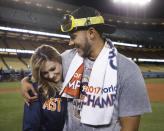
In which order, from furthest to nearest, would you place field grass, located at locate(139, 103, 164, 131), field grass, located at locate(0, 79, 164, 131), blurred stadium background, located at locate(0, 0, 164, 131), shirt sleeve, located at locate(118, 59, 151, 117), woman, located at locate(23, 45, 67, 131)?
blurred stadium background, located at locate(0, 0, 164, 131)
field grass, located at locate(0, 79, 164, 131)
field grass, located at locate(139, 103, 164, 131)
woman, located at locate(23, 45, 67, 131)
shirt sleeve, located at locate(118, 59, 151, 117)

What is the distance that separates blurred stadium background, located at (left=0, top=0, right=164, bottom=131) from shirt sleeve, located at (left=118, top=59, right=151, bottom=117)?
25927 millimetres

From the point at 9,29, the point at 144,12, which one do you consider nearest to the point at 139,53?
the point at 144,12

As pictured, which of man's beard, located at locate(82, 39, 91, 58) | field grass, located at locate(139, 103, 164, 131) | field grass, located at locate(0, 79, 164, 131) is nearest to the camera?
man's beard, located at locate(82, 39, 91, 58)

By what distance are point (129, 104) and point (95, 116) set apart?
0.33m

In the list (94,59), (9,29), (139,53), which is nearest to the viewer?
(94,59)

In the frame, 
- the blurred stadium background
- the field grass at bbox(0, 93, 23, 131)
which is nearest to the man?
the field grass at bbox(0, 93, 23, 131)

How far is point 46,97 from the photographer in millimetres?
3279

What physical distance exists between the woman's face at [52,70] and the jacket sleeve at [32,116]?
30 cm

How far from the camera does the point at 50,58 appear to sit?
3.35 metres

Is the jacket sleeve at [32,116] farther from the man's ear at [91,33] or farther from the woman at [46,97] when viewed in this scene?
the man's ear at [91,33]

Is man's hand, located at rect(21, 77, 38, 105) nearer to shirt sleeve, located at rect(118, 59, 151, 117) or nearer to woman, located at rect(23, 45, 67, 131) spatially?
woman, located at rect(23, 45, 67, 131)

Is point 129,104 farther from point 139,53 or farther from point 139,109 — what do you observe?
point 139,53

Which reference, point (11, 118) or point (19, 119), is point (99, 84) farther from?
point (11, 118)

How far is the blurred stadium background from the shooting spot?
40500 mm
